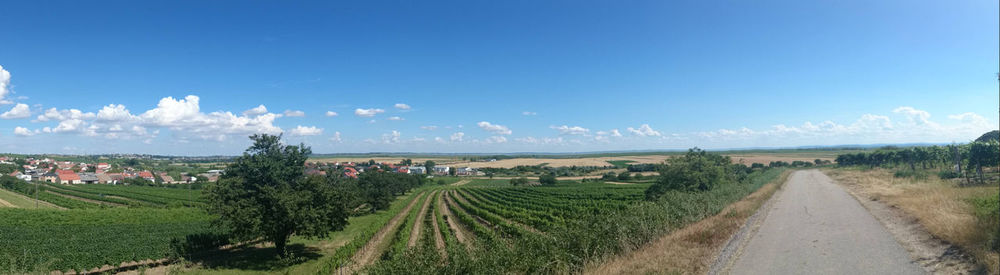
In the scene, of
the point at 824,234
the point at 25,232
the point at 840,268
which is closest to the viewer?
the point at 840,268

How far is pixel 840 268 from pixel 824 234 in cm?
587

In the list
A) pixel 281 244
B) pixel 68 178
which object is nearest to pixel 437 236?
pixel 281 244

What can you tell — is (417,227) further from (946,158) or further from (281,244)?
(946,158)

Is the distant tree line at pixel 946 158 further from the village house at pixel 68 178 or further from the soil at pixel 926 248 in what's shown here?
the village house at pixel 68 178

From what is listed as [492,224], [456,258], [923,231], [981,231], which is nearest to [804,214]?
[923,231]

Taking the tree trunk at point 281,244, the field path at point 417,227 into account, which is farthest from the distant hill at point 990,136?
the tree trunk at point 281,244

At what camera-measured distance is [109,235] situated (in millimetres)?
30781

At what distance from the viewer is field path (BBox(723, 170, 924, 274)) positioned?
10180 mm

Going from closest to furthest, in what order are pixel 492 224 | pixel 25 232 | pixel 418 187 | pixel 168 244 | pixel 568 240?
pixel 568 240 → pixel 168 244 → pixel 25 232 → pixel 492 224 → pixel 418 187

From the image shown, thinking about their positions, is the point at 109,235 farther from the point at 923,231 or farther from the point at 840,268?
the point at 923,231

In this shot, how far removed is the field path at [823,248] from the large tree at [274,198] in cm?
2357

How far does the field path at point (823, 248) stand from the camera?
401 inches

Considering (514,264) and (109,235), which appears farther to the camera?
(109,235)

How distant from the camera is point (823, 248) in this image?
40.5 feet
